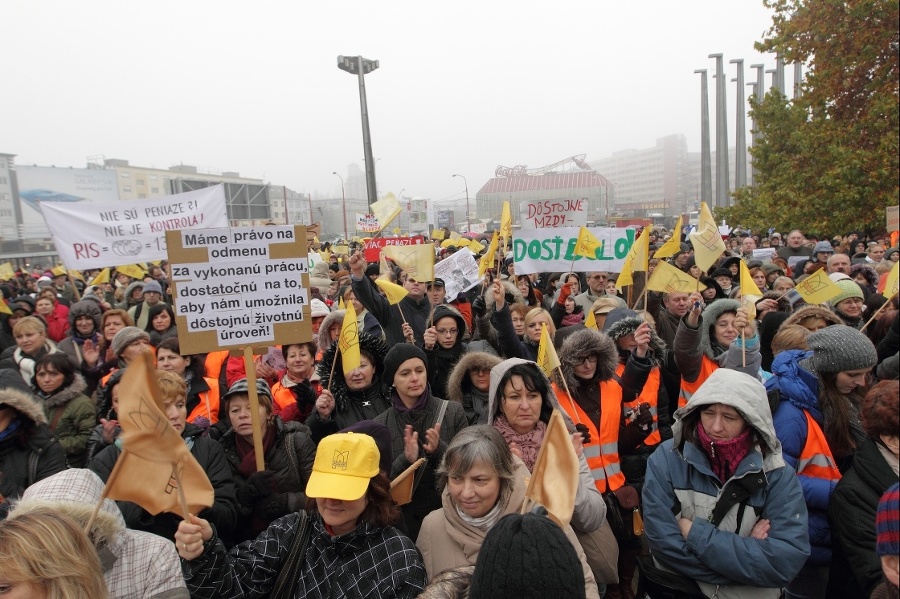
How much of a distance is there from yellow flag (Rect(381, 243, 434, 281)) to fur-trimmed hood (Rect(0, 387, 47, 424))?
3.72m

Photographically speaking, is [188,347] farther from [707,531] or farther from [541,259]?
[541,259]

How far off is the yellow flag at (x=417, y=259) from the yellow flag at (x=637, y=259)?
202 centimetres

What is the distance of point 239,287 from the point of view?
148 inches

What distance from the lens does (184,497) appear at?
233 centimetres

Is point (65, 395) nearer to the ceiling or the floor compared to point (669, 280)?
nearer to the floor

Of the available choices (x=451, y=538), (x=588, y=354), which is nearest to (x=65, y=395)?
(x=451, y=538)

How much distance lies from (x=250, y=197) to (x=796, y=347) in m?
14.5

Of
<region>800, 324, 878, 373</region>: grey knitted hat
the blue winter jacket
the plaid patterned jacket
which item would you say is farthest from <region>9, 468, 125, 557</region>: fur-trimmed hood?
<region>800, 324, 878, 373</region>: grey knitted hat

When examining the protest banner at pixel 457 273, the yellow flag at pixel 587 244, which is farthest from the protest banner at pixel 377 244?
the yellow flag at pixel 587 244

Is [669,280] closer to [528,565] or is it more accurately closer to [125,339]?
[528,565]

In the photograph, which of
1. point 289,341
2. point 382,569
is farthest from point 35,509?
point 289,341

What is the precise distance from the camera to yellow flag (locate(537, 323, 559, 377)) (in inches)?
147

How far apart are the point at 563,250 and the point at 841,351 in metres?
4.29

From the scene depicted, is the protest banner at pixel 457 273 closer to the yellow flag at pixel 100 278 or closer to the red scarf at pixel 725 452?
the red scarf at pixel 725 452
